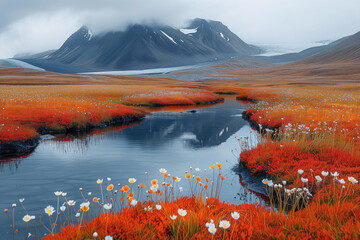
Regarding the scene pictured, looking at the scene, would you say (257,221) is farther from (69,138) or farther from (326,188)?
(69,138)

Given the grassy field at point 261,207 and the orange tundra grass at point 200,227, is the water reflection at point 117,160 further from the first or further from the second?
the orange tundra grass at point 200,227

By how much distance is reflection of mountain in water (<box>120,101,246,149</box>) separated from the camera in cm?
2073

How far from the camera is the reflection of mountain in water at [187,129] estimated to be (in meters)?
20.7

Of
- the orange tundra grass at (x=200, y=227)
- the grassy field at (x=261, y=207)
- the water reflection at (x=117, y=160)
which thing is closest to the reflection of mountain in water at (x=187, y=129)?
the water reflection at (x=117, y=160)

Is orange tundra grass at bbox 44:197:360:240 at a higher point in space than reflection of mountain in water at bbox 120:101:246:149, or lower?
higher

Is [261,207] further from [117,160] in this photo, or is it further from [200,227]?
[117,160]

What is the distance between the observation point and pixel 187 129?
1000 inches

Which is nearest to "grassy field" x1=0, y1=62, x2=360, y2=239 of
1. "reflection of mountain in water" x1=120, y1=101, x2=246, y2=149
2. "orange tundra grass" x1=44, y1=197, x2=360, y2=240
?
"orange tundra grass" x1=44, y1=197, x2=360, y2=240

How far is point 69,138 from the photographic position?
20.2 metres

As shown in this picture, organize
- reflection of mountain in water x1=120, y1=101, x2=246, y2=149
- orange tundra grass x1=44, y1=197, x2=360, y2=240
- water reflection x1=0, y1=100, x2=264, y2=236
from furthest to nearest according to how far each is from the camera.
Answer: reflection of mountain in water x1=120, y1=101, x2=246, y2=149, water reflection x1=0, y1=100, x2=264, y2=236, orange tundra grass x1=44, y1=197, x2=360, y2=240

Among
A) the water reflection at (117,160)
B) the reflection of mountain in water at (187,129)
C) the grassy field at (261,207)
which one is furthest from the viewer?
the reflection of mountain in water at (187,129)

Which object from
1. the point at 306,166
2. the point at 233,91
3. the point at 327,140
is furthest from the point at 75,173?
the point at 233,91

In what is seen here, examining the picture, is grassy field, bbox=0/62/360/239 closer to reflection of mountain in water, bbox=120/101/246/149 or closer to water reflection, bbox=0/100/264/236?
water reflection, bbox=0/100/264/236

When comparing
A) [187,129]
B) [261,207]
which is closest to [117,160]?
[261,207]
